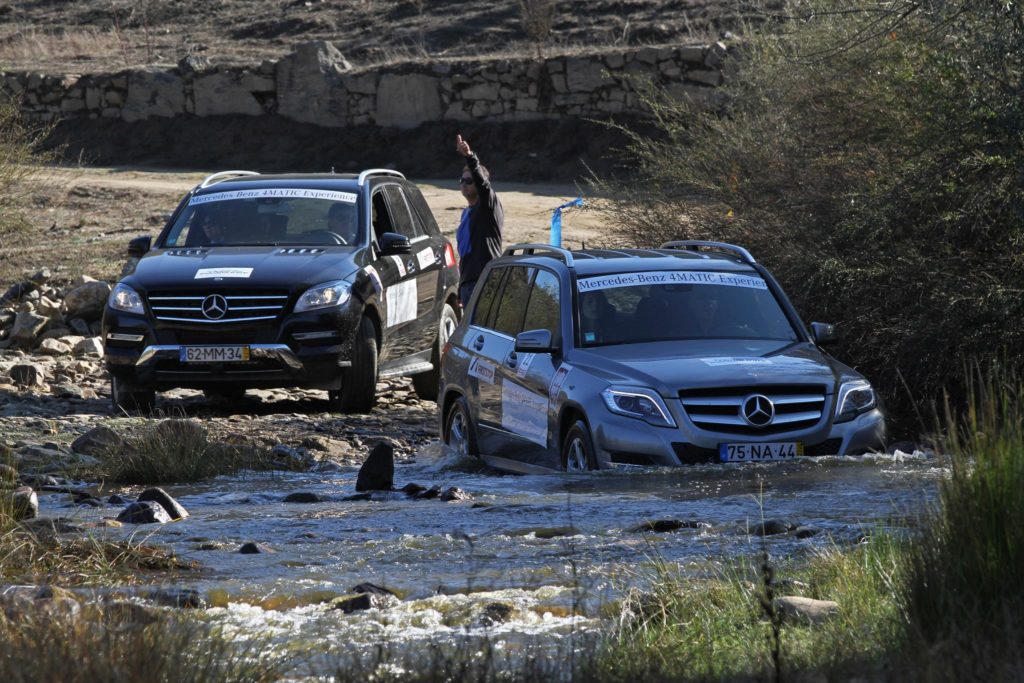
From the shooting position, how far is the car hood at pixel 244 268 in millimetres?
12570

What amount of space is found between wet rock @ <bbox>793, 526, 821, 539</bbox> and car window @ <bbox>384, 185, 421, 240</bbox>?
7497 mm

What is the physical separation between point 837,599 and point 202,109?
33488mm

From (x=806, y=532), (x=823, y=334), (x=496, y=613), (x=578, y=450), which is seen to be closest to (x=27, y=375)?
(x=578, y=450)

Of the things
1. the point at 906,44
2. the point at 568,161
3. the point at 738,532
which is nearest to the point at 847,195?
the point at 906,44

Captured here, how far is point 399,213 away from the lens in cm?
1436

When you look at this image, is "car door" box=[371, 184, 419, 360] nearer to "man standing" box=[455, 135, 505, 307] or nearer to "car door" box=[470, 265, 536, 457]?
"man standing" box=[455, 135, 505, 307]

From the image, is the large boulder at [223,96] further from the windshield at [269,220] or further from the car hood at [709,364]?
the car hood at [709,364]

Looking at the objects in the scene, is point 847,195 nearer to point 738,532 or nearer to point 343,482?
point 343,482

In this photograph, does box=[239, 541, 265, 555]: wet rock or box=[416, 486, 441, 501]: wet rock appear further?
box=[416, 486, 441, 501]: wet rock

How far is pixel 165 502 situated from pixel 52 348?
357 inches

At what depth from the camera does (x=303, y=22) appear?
45.2 metres

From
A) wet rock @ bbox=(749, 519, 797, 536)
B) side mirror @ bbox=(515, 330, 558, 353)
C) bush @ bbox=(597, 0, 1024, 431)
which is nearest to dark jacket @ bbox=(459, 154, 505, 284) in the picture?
bush @ bbox=(597, 0, 1024, 431)

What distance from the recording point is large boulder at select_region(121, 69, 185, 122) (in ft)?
123

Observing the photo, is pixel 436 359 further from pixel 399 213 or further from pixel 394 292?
pixel 399 213
